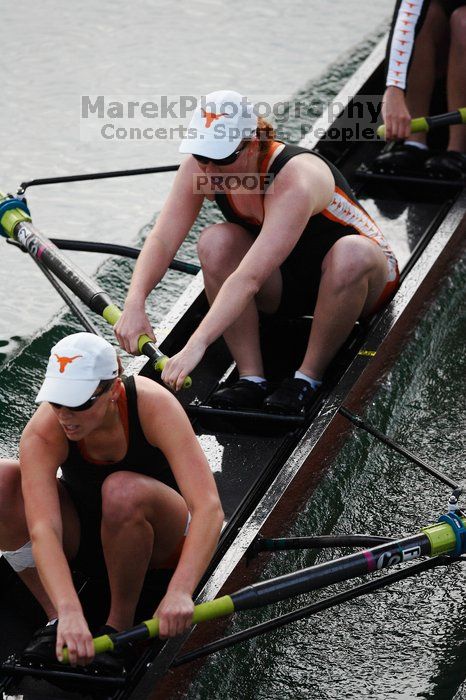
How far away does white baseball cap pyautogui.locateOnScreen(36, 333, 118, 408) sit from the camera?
2701 mm

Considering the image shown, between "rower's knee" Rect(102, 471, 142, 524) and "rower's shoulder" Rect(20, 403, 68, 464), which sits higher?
"rower's shoulder" Rect(20, 403, 68, 464)

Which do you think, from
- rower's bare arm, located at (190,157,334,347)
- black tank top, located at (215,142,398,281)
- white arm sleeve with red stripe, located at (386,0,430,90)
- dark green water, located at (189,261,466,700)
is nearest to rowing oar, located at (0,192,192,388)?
rower's bare arm, located at (190,157,334,347)

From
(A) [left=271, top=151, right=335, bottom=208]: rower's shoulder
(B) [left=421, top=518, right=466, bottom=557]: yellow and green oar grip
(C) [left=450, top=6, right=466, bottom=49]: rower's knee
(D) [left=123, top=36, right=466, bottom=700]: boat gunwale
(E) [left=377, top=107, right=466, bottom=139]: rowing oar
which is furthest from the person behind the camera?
(C) [left=450, top=6, right=466, bottom=49]: rower's knee

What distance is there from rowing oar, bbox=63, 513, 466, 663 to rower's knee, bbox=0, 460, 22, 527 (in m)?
0.39

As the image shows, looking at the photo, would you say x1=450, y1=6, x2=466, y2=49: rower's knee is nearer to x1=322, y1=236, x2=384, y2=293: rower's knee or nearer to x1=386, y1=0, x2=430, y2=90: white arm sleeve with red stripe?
x1=386, y1=0, x2=430, y2=90: white arm sleeve with red stripe

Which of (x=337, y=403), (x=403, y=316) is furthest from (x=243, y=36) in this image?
(x=337, y=403)

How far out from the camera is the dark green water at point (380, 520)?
3211 millimetres

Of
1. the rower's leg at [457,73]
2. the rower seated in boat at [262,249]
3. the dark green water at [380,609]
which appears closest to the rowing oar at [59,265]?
the rower seated in boat at [262,249]

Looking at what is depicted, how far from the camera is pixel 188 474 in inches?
111

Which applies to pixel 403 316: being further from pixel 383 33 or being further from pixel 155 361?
pixel 383 33

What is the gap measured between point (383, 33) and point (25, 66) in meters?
2.22

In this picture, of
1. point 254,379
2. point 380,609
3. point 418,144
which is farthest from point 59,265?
point 418,144

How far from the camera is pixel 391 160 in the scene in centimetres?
512

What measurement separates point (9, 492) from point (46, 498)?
13 centimetres
